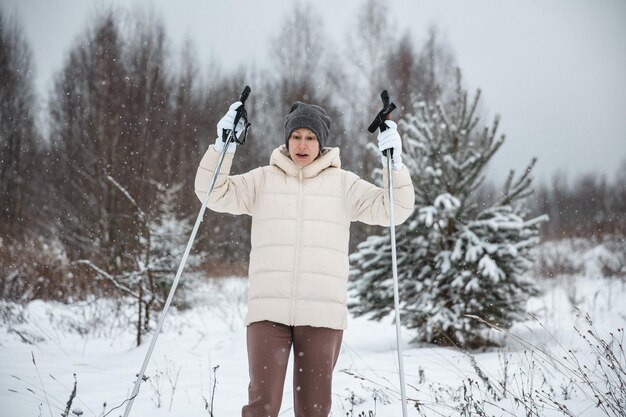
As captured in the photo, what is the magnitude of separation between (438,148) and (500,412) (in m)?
3.72

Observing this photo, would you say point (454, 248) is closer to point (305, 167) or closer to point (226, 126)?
point (305, 167)

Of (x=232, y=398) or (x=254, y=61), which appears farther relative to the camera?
(x=254, y=61)

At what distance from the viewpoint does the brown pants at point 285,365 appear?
80.4 inches

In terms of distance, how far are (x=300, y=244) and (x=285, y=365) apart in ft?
1.84

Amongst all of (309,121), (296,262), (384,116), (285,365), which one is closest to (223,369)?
(285,365)

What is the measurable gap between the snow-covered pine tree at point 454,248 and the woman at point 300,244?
3153 millimetres

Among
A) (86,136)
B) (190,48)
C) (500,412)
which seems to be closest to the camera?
(500,412)

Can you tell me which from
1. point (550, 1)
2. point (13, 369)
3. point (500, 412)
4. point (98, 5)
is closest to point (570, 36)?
point (550, 1)

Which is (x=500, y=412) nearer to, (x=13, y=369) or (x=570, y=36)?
(x=13, y=369)

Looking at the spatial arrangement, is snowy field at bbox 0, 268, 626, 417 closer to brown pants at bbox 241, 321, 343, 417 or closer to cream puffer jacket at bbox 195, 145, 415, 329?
brown pants at bbox 241, 321, 343, 417

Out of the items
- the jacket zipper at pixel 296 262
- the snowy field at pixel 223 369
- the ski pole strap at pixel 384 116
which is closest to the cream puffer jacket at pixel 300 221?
the jacket zipper at pixel 296 262

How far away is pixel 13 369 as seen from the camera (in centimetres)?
402

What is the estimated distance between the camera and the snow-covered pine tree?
546 cm

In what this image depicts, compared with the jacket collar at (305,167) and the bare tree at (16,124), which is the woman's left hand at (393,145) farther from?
the bare tree at (16,124)
